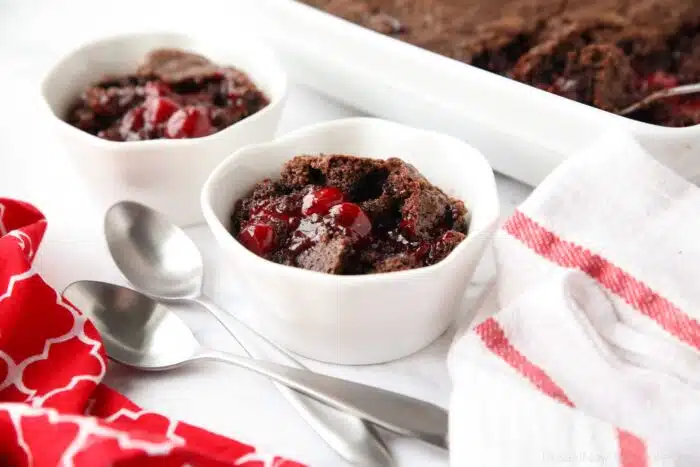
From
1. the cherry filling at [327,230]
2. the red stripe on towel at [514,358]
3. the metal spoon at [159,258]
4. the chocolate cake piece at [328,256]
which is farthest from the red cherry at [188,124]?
the red stripe on towel at [514,358]

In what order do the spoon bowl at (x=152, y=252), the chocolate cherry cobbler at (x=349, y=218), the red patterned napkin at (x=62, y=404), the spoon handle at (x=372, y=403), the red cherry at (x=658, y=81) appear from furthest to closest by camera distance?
the red cherry at (x=658, y=81) < the spoon bowl at (x=152, y=252) < the chocolate cherry cobbler at (x=349, y=218) < the spoon handle at (x=372, y=403) < the red patterned napkin at (x=62, y=404)

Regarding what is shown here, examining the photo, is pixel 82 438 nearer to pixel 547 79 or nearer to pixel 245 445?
pixel 245 445

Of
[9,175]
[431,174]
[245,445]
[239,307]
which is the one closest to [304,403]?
[245,445]

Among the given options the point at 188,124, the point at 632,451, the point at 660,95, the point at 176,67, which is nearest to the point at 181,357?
the point at 188,124

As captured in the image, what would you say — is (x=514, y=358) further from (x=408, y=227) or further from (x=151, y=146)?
(x=151, y=146)

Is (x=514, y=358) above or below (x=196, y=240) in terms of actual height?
above

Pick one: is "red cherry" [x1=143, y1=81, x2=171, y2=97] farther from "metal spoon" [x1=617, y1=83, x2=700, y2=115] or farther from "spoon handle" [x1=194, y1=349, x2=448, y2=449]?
"metal spoon" [x1=617, y1=83, x2=700, y2=115]

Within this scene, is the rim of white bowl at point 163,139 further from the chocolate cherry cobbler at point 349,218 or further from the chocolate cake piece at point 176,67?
the chocolate cherry cobbler at point 349,218
